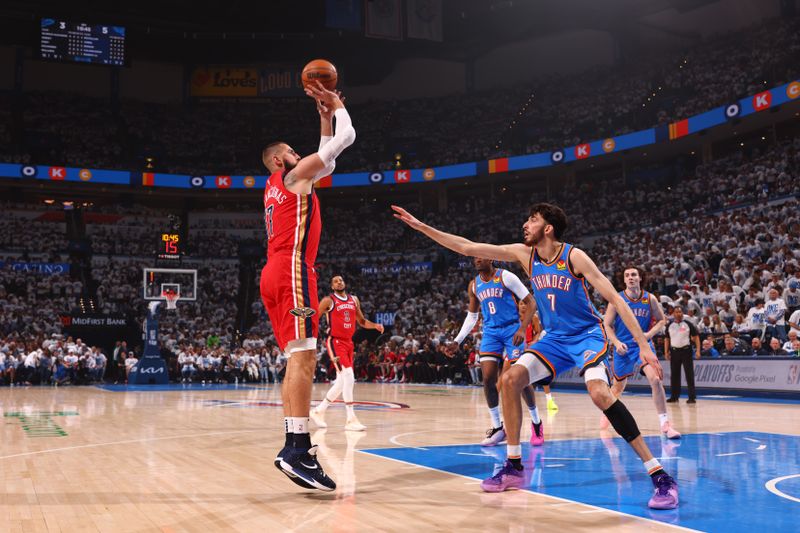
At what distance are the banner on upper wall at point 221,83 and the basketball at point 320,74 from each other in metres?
41.7

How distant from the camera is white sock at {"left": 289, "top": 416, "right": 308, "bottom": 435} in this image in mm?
5266

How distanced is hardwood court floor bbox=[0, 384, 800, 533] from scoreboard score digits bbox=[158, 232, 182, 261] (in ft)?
43.5

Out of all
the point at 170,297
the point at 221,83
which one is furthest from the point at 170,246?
the point at 221,83

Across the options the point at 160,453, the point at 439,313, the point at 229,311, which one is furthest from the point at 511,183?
the point at 160,453

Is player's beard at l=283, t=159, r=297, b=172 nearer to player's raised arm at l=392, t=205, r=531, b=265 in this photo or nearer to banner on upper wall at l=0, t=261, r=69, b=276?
player's raised arm at l=392, t=205, r=531, b=265

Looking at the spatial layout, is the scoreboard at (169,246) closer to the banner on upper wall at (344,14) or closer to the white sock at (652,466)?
the banner on upper wall at (344,14)

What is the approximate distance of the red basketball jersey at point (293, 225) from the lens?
5.61 m

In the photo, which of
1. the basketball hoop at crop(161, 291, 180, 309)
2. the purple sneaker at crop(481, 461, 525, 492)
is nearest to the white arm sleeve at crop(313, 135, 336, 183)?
the purple sneaker at crop(481, 461, 525, 492)

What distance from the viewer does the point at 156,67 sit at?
45.6 metres

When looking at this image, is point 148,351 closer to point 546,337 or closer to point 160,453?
point 160,453

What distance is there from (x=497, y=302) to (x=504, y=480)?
3.54m

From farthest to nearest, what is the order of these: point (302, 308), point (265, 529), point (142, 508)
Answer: point (302, 308) < point (142, 508) < point (265, 529)

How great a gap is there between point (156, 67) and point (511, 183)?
2286 centimetres

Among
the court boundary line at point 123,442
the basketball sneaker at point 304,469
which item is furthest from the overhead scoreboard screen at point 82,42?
the basketball sneaker at point 304,469
